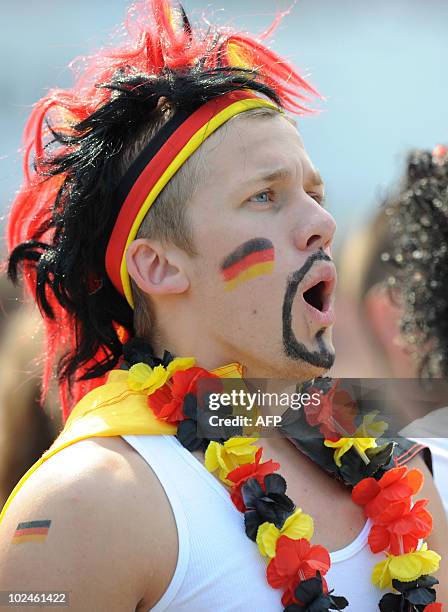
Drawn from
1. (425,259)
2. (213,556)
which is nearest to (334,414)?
(213,556)

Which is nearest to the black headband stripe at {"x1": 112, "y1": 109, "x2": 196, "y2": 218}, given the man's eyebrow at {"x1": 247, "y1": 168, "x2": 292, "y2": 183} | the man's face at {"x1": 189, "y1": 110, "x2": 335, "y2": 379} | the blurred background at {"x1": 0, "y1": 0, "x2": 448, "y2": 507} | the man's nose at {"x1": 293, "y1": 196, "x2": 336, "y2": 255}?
the man's face at {"x1": 189, "y1": 110, "x2": 335, "y2": 379}

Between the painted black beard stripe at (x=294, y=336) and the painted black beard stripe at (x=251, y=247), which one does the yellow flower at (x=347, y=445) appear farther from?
the painted black beard stripe at (x=251, y=247)

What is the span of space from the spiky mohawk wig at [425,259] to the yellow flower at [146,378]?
1452mm

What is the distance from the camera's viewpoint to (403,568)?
6.44 feet

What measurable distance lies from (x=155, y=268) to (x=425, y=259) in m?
1.55

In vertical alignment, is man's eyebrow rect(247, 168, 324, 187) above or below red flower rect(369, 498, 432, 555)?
above

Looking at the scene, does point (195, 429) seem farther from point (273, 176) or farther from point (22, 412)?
point (22, 412)

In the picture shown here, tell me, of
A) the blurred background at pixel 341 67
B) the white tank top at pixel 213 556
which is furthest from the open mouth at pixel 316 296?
the blurred background at pixel 341 67

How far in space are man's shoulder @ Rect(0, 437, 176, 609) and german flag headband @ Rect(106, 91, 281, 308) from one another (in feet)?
1.92

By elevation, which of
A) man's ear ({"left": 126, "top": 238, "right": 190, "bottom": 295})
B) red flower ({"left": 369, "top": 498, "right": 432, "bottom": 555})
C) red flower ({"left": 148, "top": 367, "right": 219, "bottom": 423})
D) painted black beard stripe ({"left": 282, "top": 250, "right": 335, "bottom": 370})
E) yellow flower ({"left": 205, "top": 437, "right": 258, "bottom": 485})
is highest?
man's ear ({"left": 126, "top": 238, "right": 190, "bottom": 295})

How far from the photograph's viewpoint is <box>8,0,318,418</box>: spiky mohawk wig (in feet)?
7.32

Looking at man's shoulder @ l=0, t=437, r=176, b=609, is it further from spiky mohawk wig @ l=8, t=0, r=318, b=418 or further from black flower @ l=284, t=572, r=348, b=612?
spiky mohawk wig @ l=8, t=0, r=318, b=418

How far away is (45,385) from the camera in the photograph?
2.59 meters

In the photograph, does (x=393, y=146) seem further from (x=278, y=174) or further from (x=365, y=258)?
(x=278, y=174)
